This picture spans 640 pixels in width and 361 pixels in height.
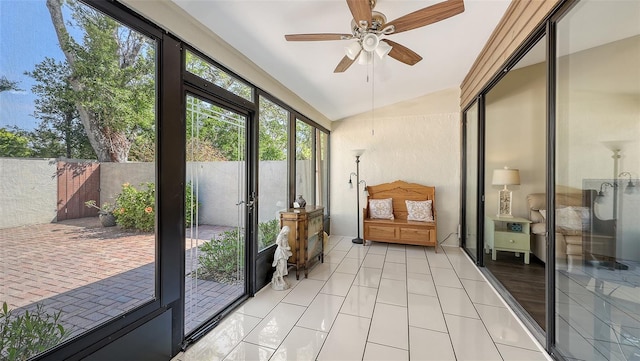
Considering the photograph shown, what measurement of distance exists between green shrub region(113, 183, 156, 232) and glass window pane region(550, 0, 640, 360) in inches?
105

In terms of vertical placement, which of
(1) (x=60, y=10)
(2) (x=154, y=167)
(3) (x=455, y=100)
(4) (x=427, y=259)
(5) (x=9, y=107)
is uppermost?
(3) (x=455, y=100)

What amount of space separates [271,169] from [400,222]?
8.24ft

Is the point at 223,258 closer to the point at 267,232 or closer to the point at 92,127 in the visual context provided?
the point at 267,232

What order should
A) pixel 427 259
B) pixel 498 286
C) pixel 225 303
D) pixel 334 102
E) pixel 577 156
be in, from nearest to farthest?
pixel 577 156 < pixel 225 303 < pixel 498 286 < pixel 427 259 < pixel 334 102

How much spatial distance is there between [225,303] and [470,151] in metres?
4.06

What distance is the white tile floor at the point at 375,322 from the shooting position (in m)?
1.82

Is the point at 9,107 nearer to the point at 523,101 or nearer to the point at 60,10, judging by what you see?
the point at 60,10

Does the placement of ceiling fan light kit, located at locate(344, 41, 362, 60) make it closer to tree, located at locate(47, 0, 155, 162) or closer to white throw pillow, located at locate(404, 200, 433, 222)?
tree, located at locate(47, 0, 155, 162)

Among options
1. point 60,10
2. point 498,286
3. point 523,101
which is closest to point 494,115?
point 523,101

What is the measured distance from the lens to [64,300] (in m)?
1.28

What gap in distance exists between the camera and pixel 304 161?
4.27 meters

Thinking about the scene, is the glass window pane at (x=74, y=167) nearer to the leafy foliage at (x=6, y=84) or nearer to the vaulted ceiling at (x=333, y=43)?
the leafy foliage at (x=6, y=84)

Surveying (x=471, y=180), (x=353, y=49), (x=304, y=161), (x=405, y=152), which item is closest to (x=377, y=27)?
(x=353, y=49)

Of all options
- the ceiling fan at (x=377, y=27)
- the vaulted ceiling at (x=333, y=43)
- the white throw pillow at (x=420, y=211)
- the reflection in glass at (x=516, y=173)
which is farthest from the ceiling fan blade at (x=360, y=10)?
the white throw pillow at (x=420, y=211)
